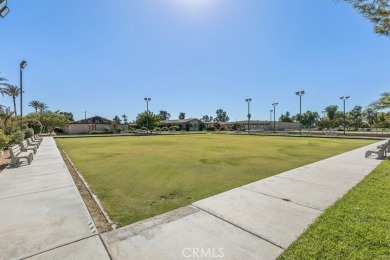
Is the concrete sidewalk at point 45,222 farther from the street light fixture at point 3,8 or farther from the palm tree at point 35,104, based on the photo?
the palm tree at point 35,104

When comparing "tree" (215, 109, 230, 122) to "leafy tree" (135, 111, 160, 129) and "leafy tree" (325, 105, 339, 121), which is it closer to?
"leafy tree" (325, 105, 339, 121)

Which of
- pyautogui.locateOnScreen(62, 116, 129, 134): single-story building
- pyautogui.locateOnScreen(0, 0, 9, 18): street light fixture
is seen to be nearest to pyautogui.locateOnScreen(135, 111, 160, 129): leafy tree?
pyautogui.locateOnScreen(62, 116, 129, 134): single-story building

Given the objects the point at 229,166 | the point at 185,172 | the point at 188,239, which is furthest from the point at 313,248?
the point at 229,166

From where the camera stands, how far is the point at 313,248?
3088mm

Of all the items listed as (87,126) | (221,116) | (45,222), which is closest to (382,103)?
(45,222)

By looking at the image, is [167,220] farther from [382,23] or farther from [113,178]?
[382,23]

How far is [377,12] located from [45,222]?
30.5 feet

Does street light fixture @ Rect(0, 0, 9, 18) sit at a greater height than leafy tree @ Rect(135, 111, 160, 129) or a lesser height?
greater

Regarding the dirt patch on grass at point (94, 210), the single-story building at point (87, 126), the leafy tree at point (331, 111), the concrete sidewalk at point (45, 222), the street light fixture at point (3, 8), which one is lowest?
the dirt patch on grass at point (94, 210)

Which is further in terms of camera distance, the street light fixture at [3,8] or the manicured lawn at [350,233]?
the street light fixture at [3,8]

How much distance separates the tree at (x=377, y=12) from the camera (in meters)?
5.47

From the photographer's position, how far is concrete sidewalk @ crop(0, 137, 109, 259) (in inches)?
121

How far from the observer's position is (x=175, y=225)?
3.83 metres

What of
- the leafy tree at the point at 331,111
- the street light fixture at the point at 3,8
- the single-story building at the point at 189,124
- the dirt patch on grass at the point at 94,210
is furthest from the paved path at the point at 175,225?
the leafy tree at the point at 331,111
